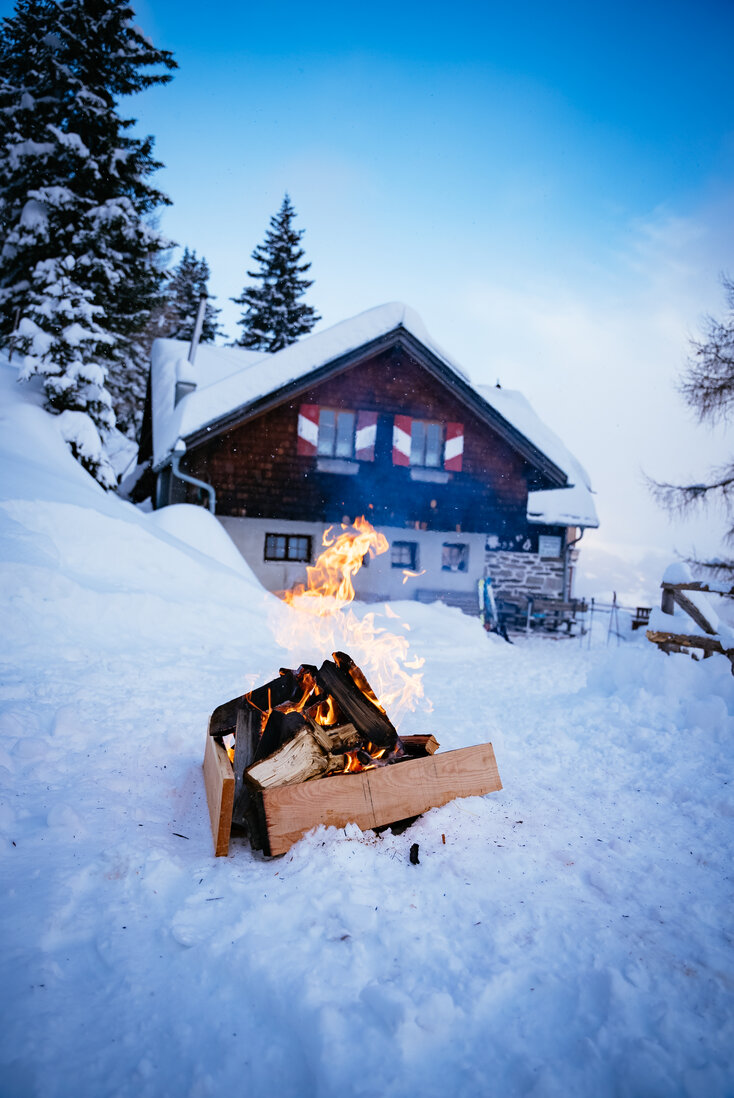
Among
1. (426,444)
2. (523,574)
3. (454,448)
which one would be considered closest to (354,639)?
(426,444)

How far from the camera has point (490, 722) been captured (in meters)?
5.52

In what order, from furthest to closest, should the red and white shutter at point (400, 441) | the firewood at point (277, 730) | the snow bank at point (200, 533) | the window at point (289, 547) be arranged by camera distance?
the red and white shutter at point (400, 441) → the window at point (289, 547) → the snow bank at point (200, 533) → the firewood at point (277, 730)

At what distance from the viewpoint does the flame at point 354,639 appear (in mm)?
5312

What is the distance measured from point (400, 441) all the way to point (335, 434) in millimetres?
1862

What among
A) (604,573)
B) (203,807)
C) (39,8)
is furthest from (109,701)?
(604,573)

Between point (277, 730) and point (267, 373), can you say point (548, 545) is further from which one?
point (277, 730)

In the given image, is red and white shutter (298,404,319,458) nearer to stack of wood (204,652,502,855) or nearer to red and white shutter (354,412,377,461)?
red and white shutter (354,412,377,461)

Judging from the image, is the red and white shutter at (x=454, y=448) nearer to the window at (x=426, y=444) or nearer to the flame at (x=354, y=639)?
the window at (x=426, y=444)

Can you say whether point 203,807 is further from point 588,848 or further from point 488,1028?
point 588,848

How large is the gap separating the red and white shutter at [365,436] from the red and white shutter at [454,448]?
2229mm

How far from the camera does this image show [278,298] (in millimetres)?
28719

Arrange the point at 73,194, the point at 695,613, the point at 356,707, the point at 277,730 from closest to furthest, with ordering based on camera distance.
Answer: the point at 277,730
the point at 356,707
the point at 695,613
the point at 73,194

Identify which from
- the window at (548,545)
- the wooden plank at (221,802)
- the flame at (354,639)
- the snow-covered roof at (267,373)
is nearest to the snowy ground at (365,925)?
the wooden plank at (221,802)

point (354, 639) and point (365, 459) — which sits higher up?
point (365, 459)
